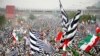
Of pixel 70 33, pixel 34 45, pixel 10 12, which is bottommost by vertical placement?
pixel 10 12

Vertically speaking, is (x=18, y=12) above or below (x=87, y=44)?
below

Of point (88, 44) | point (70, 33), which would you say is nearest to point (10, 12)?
point (88, 44)

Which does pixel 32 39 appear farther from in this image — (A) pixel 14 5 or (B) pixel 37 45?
(A) pixel 14 5

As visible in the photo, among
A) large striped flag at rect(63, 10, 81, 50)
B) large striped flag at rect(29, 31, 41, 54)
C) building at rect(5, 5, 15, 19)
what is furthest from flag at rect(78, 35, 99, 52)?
building at rect(5, 5, 15, 19)

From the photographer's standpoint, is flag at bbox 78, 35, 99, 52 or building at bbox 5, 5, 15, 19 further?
building at bbox 5, 5, 15, 19

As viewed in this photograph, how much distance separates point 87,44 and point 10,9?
59.7 m

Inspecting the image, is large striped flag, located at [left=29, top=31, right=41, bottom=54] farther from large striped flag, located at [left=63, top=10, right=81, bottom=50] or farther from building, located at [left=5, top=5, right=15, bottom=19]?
building, located at [left=5, top=5, right=15, bottom=19]

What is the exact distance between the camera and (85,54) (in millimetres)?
19422

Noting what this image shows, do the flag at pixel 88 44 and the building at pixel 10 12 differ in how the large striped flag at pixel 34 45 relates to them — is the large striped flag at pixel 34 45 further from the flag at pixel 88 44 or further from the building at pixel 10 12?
the building at pixel 10 12

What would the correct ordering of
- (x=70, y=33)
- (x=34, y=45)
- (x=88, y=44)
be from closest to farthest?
1. (x=70, y=33)
2. (x=88, y=44)
3. (x=34, y=45)

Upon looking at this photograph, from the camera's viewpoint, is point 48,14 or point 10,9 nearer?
point 10,9

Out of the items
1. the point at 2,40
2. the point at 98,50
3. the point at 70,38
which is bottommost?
the point at 2,40

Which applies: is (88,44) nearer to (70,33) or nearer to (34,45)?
(70,33)

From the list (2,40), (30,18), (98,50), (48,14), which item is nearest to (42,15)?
(48,14)
